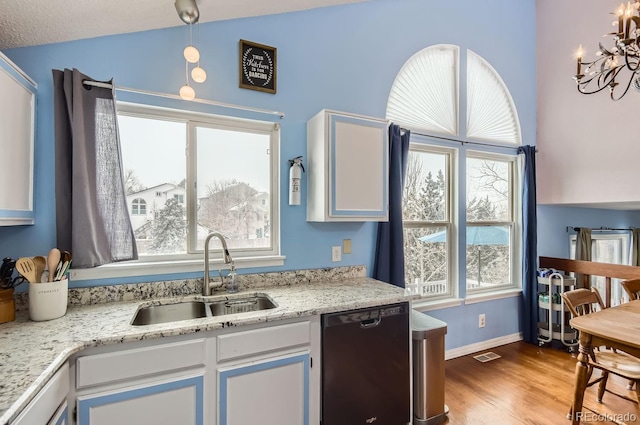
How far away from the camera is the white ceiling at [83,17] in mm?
1462

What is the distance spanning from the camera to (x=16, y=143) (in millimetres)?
1464

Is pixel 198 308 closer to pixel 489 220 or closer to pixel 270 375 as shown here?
pixel 270 375

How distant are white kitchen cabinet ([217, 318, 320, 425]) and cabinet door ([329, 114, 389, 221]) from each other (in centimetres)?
87

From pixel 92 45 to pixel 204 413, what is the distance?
6.89ft

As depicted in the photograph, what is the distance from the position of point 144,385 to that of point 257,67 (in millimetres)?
2006

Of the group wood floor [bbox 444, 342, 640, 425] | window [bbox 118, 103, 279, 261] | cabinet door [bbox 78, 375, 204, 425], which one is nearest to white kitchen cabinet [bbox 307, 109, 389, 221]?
window [bbox 118, 103, 279, 261]

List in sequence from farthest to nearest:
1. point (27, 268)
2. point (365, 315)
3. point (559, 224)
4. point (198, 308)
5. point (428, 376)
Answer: point (559, 224) < point (428, 376) < point (198, 308) < point (365, 315) < point (27, 268)

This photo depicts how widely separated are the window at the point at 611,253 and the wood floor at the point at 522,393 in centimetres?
173

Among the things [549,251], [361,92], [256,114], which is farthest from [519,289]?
[256,114]

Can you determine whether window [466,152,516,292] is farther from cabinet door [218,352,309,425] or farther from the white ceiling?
the white ceiling

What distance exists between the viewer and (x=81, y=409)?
122 centimetres

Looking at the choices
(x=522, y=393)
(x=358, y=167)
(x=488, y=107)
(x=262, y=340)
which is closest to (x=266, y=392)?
(x=262, y=340)

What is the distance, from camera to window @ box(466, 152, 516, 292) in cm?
326

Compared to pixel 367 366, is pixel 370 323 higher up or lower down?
higher up
